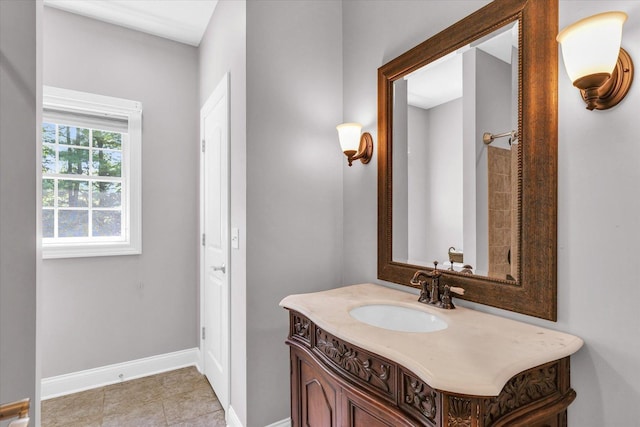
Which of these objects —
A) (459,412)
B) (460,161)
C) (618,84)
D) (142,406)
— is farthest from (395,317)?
(142,406)

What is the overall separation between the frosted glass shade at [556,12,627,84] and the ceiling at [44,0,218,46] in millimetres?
2378

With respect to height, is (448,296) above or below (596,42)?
below

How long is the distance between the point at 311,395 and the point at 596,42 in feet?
5.13

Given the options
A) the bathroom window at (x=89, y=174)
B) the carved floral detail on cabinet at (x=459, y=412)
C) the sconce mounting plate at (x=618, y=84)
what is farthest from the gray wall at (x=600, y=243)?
the bathroom window at (x=89, y=174)

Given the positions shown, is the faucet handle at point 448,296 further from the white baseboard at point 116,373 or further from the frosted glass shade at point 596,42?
the white baseboard at point 116,373

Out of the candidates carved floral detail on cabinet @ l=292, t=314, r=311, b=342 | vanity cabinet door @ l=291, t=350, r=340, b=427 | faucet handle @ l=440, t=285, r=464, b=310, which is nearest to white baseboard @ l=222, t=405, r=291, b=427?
vanity cabinet door @ l=291, t=350, r=340, b=427

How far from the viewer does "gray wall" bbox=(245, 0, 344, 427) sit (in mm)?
1785

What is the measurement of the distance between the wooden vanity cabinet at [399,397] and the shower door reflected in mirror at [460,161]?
40cm

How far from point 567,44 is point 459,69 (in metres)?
0.52

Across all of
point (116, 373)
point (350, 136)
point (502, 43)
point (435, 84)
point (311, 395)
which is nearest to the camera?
point (502, 43)

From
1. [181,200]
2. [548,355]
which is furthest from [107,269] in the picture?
[548,355]

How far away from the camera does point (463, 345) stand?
3.05ft

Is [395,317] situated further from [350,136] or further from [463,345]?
[350,136]
